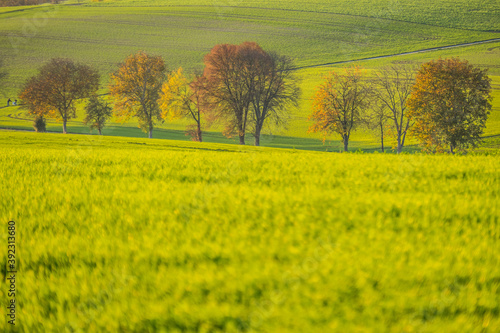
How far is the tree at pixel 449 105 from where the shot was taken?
4619 cm

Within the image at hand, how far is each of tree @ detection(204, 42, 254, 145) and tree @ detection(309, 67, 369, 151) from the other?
37.5ft

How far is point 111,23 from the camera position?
503 feet

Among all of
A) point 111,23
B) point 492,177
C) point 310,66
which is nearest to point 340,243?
point 492,177

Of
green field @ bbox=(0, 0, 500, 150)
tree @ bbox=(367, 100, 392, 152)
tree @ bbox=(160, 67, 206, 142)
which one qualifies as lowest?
tree @ bbox=(367, 100, 392, 152)

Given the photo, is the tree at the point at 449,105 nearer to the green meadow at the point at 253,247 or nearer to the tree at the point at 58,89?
the green meadow at the point at 253,247

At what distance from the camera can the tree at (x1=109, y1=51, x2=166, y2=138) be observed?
227ft

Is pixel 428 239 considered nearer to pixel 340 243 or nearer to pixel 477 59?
pixel 340 243

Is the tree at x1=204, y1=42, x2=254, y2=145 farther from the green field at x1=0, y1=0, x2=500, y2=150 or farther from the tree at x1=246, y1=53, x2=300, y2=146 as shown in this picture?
the green field at x1=0, y1=0, x2=500, y2=150

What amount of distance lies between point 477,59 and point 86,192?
126007 millimetres

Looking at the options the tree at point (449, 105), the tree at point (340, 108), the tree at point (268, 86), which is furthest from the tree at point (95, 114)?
the tree at point (449, 105)

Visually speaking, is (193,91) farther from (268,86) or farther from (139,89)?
(139,89)

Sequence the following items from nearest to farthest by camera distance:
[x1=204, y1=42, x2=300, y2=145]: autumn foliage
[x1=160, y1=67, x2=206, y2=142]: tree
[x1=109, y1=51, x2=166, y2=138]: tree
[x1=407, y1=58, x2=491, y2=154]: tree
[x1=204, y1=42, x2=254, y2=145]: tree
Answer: [x1=407, y1=58, x2=491, y2=154]: tree < [x1=204, y1=42, x2=254, y2=145]: tree < [x1=204, y1=42, x2=300, y2=145]: autumn foliage < [x1=160, y1=67, x2=206, y2=142]: tree < [x1=109, y1=51, x2=166, y2=138]: tree

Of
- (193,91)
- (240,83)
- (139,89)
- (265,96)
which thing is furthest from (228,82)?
(139,89)

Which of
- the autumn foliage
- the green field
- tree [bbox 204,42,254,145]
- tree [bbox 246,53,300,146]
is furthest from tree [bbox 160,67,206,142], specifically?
the green field
